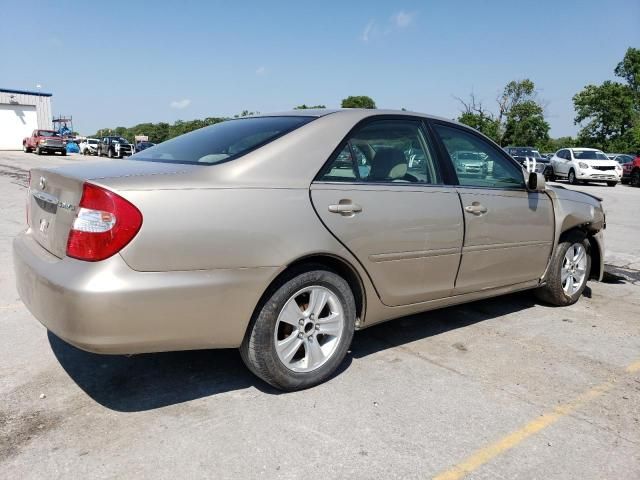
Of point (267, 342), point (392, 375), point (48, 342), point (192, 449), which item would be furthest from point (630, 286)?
point (48, 342)

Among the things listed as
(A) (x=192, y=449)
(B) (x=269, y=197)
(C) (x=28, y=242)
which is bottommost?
(A) (x=192, y=449)

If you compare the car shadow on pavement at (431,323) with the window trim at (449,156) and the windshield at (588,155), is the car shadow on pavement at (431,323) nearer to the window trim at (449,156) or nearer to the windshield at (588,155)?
the window trim at (449,156)

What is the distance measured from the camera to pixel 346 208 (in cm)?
312

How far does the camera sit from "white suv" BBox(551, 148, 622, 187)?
2320cm

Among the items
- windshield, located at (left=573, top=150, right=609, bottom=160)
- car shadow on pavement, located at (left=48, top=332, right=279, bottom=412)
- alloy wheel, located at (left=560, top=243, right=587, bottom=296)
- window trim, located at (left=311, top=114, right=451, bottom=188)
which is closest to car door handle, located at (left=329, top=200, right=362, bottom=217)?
window trim, located at (left=311, top=114, right=451, bottom=188)

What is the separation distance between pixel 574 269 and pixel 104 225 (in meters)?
4.15

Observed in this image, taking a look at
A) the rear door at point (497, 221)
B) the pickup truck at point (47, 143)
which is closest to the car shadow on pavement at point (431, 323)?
the rear door at point (497, 221)

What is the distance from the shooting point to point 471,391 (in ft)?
10.4

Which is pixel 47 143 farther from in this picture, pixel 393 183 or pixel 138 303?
pixel 138 303

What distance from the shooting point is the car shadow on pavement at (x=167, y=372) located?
3008mm

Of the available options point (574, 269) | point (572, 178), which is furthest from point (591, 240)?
point (572, 178)

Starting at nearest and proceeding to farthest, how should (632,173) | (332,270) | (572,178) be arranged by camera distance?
(332,270) → (572,178) → (632,173)

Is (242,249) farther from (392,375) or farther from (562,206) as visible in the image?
(562,206)

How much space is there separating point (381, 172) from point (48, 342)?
254 centimetres
